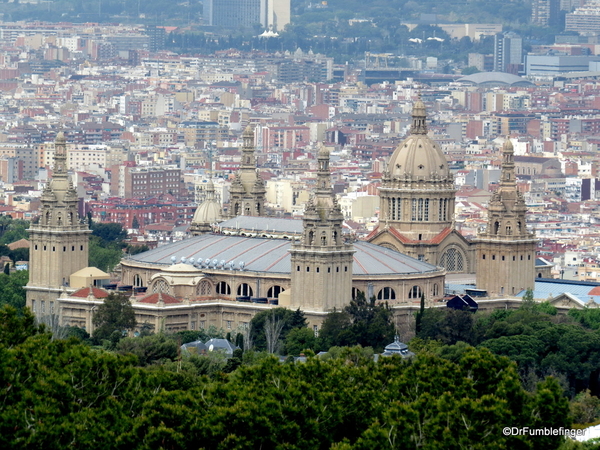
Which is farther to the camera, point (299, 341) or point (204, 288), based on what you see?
point (204, 288)

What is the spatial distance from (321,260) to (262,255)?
612 centimetres

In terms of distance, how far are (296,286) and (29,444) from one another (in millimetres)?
40931

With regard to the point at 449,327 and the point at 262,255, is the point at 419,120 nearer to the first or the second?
the point at 262,255

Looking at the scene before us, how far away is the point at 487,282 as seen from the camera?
111 meters

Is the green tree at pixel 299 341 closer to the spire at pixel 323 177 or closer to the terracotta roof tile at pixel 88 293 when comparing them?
the spire at pixel 323 177

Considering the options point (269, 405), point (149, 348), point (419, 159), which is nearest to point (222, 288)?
point (419, 159)

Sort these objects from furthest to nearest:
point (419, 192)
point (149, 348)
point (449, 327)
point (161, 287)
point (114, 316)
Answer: point (419, 192) → point (161, 287) → point (114, 316) → point (449, 327) → point (149, 348)

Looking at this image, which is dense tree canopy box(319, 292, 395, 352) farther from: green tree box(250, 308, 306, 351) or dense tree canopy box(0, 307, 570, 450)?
dense tree canopy box(0, 307, 570, 450)

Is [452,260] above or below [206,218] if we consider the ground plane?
below

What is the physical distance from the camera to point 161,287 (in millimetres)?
106125

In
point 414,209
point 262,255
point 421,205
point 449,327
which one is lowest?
point 449,327

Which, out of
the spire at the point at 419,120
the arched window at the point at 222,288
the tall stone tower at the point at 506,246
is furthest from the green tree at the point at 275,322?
the spire at the point at 419,120

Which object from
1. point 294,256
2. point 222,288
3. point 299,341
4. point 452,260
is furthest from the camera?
point 452,260

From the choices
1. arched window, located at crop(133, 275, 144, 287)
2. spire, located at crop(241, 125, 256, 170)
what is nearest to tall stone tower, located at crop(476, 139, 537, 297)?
spire, located at crop(241, 125, 256, 170)
